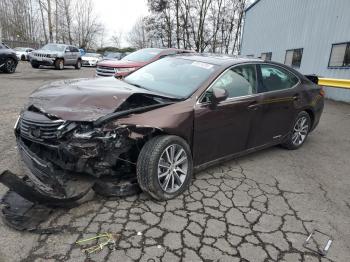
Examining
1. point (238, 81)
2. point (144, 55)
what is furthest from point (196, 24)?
point (238, 81)

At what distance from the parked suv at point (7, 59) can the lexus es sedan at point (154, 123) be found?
40.3ft

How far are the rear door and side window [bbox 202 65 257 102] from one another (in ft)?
0.54

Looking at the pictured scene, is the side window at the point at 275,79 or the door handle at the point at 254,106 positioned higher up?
the side window at the point at 275,79

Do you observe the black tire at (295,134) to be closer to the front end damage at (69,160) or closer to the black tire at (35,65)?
the front end damage at (69,160)

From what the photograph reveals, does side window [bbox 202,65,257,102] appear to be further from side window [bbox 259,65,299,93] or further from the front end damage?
the front end damage

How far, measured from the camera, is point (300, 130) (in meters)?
5.33

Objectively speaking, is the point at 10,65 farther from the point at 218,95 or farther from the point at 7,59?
the point at 218,95

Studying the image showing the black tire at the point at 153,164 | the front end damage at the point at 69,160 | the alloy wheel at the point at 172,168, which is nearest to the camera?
the front end damage at the point at 69,160

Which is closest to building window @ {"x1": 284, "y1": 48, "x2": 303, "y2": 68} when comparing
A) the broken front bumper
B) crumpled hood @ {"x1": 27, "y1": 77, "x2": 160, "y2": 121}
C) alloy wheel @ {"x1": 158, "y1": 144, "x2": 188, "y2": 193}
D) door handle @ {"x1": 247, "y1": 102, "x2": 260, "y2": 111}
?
door handle @ {"x1": 247, "y1": 102, "x2": 260, "y2": 111}

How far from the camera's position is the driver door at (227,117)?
3.62m

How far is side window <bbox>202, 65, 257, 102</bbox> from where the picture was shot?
3.86 metres

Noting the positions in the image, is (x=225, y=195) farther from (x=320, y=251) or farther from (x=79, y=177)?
(x=79, y=177)

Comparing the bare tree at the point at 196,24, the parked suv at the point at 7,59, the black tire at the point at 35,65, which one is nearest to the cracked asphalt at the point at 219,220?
the parked suv at the point at 7,59

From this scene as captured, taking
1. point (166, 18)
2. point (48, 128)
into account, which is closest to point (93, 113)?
point (48, 128)
